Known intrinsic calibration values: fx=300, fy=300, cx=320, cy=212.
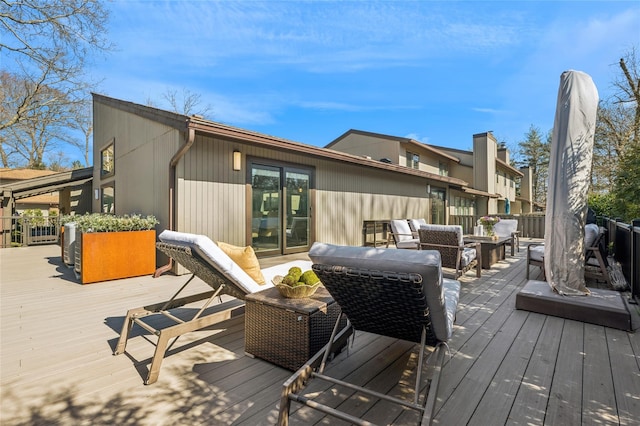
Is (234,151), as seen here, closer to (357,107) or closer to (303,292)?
(303,292)

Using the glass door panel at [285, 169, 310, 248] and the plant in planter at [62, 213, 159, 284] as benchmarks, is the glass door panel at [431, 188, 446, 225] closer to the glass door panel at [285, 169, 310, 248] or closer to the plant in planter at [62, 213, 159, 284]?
the glass door panel at [285, 169, 310, 248]

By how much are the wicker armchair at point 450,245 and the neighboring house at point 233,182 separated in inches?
122

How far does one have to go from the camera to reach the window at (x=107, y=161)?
884 centimetres

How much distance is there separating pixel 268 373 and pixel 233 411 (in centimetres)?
44

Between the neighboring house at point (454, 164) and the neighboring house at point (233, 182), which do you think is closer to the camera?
the neighboring house at point (233, 182)

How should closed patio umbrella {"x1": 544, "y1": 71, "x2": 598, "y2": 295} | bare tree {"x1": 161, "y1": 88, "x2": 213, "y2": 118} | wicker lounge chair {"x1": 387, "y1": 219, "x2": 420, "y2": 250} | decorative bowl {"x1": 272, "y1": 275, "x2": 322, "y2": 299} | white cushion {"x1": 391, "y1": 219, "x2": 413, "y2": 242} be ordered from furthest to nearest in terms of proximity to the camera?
1. bare tree {"x1": 161, "y1": 88, "x2": 213, "y2": 118}
2. white cushion {"x1": 391, "y1": 219, "x2": 413, "y2": 242}
3. wicker lounge chair {"x1": 387, "y1": 219, "x2": 420, "y2": 250}
4. closed patio umbrella {"x1": 544, "y1": 71, "x2": 598, "y2": 295}
5. decorative bowl {"x1": 272, "y1": 275, "x2": 322, "y2": 299}

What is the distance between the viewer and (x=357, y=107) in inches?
663

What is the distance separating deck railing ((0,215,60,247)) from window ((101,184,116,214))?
2.84 m

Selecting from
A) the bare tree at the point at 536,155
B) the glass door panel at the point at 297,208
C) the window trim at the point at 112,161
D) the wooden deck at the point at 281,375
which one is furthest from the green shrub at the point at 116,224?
the bare tree at the point at 536,155

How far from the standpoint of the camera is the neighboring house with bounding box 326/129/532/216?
12812mm

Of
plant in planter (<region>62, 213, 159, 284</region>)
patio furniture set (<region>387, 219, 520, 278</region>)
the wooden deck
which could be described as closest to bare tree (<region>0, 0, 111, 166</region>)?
plant in planter (<region>62, 213, 159, 284</region>)

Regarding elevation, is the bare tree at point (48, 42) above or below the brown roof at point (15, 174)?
above

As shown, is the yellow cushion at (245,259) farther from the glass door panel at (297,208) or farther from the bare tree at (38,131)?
the bare tree at (38,131)

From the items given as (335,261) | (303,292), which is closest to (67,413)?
(303,292)
